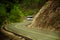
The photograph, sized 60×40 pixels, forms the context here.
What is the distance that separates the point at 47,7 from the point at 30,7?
40639mm

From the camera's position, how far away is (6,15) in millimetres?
34875

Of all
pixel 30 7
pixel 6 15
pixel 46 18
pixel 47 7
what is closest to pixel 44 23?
pixel 46 18

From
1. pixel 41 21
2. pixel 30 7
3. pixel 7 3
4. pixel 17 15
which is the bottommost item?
pixel 30 7

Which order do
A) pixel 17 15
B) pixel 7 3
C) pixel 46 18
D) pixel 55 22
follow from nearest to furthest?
pixel 55 22 → pixel 46 18 → pixel 7 3 → pixel 17 15

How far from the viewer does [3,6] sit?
33812mm

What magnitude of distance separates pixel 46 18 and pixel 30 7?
42677 mm

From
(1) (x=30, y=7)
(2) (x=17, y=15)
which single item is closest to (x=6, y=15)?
(2) (x=17, y=15)

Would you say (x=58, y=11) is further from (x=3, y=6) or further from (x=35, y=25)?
(x=3, y=6)

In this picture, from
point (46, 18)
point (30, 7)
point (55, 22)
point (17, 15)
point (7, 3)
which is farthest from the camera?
point (30, 7)

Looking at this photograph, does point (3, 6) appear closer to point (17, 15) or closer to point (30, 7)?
point (17, 15)

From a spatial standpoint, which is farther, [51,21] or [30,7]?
[30,7]

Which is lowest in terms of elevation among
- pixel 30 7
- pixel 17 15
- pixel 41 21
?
pixel 30 7

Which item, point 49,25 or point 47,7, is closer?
point 49,25

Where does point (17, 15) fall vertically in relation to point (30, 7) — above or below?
above
